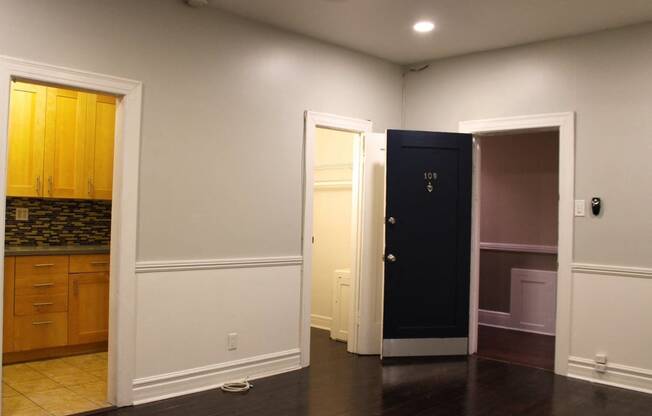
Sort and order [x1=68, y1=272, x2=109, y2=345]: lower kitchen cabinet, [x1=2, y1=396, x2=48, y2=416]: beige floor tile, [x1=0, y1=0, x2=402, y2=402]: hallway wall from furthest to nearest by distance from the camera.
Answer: [x1=68, y1=272, x2=109, y2=345]: lower kitchen cabinet
[x1=0, y1=0, x2=402, y2=402]: hallway wall
[x1=2, y1=396, x2=48, y2=416]: beige floor tile

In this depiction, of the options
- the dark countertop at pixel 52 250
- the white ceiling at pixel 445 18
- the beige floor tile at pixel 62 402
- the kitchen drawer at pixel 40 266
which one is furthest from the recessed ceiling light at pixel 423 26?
the beige floor tile at pixel 62 402

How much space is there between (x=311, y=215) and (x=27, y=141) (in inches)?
93.6

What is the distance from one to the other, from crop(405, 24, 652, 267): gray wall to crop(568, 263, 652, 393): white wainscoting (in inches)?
4.7

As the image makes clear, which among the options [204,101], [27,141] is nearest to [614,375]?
[204,101]

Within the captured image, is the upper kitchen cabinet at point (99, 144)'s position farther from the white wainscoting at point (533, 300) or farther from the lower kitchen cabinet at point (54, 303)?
the white wainscoting at point (533, 300)

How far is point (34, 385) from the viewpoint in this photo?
3867mm

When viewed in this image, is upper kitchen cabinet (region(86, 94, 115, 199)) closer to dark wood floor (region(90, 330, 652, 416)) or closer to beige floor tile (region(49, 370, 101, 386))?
beige floor tile (region(49, 370, 101, 386))

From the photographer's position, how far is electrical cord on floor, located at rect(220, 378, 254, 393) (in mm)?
3857

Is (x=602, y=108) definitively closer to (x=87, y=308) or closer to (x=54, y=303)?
(x=87, y=308)

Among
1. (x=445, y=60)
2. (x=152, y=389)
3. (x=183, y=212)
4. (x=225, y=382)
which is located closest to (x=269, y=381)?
(x=225, y=382)

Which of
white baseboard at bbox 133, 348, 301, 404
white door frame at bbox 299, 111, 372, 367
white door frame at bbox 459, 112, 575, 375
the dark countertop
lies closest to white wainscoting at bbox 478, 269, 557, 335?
white door frame at bbox 459, 112, 575, 375

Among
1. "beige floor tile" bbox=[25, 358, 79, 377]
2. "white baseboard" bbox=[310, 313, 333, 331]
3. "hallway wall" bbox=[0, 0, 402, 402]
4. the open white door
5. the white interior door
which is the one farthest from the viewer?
"white baseboard" bbox=[310, 313, 333, 331]

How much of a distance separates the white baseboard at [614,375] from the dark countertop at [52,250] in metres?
3.90

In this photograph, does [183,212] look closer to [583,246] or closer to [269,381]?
[269,381]
